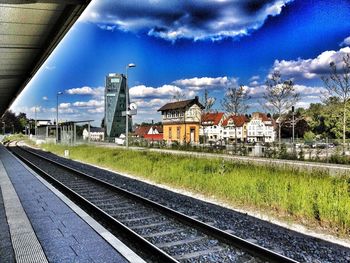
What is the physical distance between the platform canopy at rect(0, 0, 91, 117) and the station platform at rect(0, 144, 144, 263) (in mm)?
4455

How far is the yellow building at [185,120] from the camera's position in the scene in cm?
6194

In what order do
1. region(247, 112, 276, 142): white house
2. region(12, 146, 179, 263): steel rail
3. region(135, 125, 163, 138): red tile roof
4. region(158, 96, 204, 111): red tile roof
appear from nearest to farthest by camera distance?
region(12, 146, 179, 263): steel rail, region(158, 96, 204, 111): red tile roof, region(247, 112, 276, 142): white house, region(135, 125, 163, 138): red tile roof

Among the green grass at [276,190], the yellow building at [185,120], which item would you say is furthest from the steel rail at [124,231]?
the yellow building at [185,120]

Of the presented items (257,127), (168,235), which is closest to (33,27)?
(168,235)

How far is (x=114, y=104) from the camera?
10531 cm

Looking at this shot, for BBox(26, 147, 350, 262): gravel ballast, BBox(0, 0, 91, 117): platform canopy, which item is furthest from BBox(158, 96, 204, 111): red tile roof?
BBox(26, 147, 350, 262): gravel ballast

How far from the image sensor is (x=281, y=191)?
9.89m

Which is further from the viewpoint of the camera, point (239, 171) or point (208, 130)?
point (208, 130)

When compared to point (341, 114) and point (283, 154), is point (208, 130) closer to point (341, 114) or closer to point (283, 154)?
point (341, 114)

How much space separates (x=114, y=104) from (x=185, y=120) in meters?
47.7

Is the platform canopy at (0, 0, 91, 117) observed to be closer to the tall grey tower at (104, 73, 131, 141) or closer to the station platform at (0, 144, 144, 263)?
the station platform at (0, 144, 144, 263)

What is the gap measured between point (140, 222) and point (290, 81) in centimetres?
4272

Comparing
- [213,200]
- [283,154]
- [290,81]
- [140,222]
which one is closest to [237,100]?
[290,81]

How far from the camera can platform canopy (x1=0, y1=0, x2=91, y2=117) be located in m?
8.37
